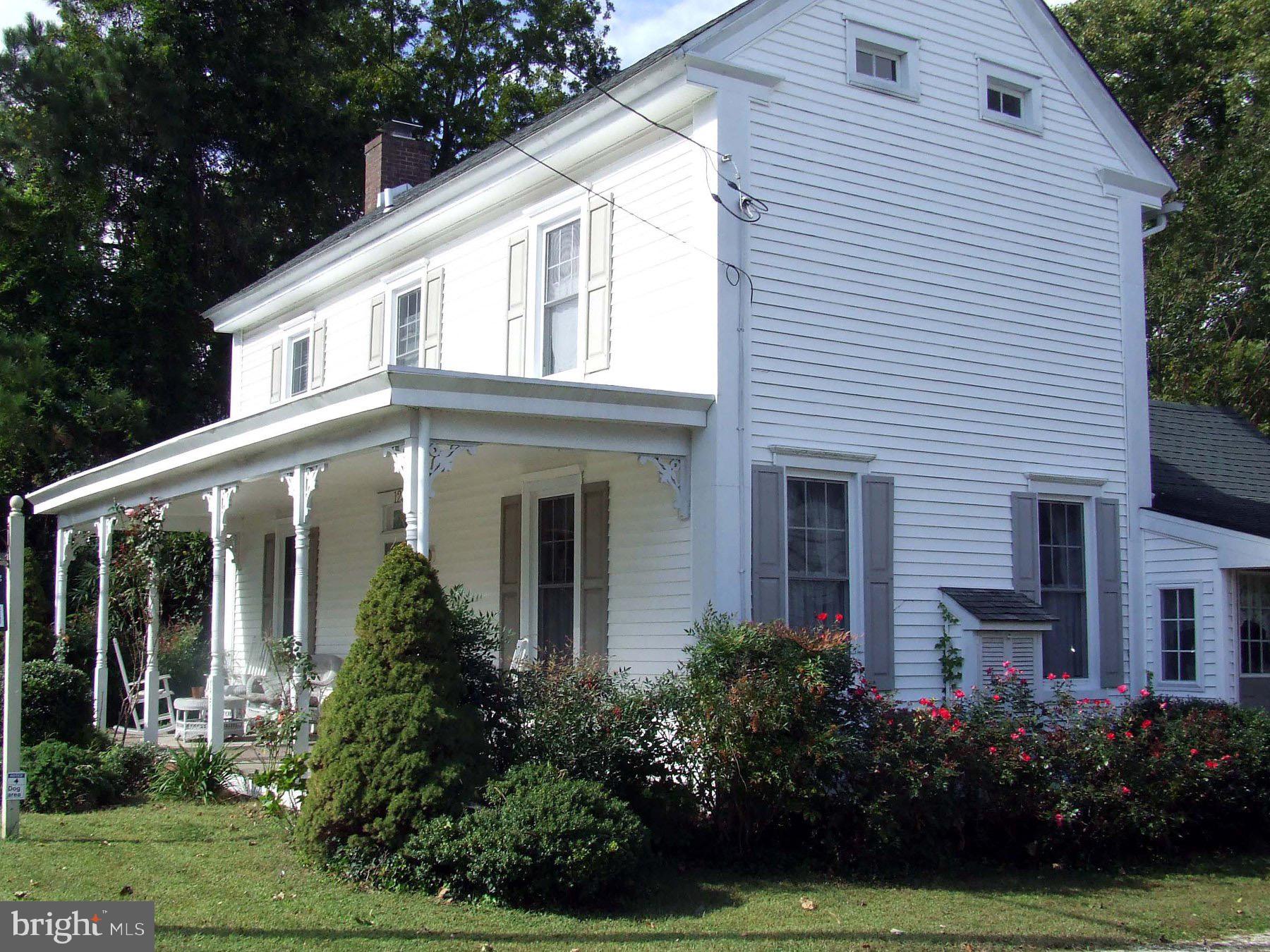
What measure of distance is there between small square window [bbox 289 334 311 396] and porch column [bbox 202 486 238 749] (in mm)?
5216

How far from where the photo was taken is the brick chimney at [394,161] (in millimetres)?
21062

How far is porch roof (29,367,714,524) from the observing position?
978 cm

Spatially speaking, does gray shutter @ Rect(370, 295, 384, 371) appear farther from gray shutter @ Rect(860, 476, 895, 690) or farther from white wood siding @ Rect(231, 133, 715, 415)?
gray shutter @ Rect(860, 476, 895, 690)

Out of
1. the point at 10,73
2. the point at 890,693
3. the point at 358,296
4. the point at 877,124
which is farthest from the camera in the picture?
the point at 10,73

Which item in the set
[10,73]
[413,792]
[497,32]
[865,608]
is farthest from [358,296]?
[497,32]

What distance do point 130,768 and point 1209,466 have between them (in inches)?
514

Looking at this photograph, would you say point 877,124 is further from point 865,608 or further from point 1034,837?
point 1034,837

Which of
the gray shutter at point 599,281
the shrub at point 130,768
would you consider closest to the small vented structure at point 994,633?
the gray shutter at point 599,281

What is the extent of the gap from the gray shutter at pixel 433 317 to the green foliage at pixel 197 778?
547 centimetres

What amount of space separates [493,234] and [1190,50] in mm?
20674

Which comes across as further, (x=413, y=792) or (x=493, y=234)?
(x=493, y=234)

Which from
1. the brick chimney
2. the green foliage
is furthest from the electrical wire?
the brick chimney

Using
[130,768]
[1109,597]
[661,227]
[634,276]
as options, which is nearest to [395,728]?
[130,768]

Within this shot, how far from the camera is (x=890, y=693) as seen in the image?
418 inches
